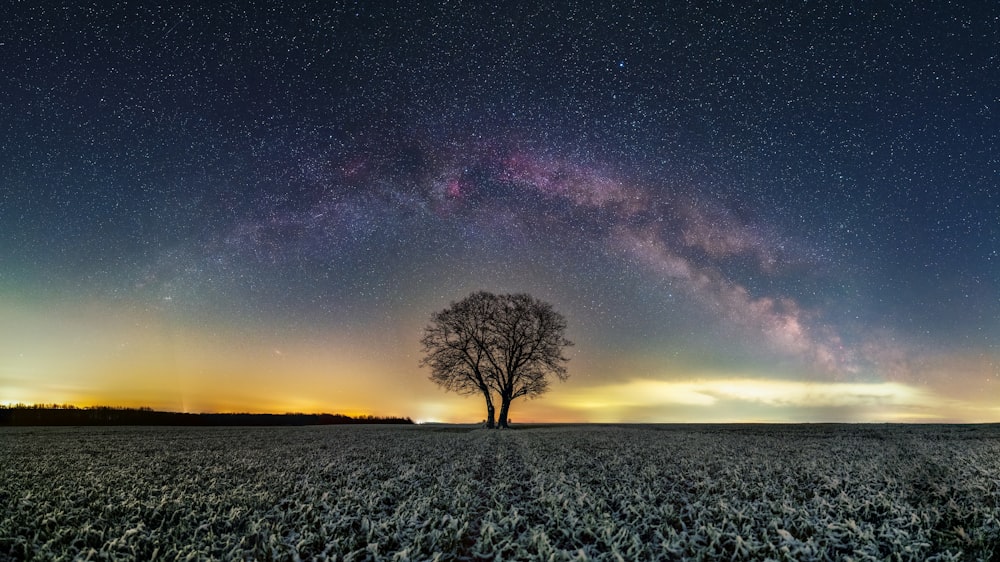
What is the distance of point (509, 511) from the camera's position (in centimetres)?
852

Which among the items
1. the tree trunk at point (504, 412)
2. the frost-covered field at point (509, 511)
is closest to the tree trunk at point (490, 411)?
the tree trunk at point (504, 412)

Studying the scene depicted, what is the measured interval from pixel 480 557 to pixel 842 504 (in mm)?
6277

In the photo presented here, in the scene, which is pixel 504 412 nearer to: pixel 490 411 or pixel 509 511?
pixel 490 411

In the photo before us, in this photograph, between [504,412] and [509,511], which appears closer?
[509,511]

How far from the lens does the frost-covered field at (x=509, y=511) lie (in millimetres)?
6719

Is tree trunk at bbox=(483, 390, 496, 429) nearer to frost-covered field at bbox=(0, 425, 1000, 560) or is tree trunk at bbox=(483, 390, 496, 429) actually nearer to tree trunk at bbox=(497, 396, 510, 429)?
tree trunk at bbox=(497, 396, 510, 429)

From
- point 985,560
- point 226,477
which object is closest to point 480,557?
point 985,560

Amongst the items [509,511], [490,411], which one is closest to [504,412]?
[490,411]

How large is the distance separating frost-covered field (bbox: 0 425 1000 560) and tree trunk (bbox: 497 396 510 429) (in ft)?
126

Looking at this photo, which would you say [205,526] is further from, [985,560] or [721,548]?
[985,560]

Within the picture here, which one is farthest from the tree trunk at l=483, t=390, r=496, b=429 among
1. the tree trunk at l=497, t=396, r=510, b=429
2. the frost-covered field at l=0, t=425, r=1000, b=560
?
the frost-covered field at l=0, t=425, r=1000, b=560

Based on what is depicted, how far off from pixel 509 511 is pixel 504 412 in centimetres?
4651

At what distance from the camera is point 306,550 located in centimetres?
677

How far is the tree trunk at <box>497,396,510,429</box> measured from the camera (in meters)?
52.8
